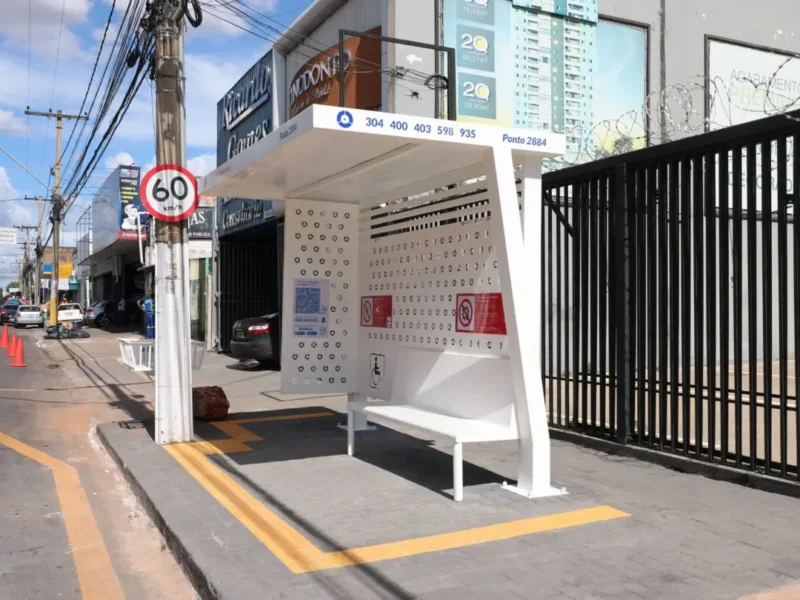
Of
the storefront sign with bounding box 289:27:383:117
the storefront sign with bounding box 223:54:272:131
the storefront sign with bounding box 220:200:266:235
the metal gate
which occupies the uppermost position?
the storefront sign with bounding box 223:54:272:131

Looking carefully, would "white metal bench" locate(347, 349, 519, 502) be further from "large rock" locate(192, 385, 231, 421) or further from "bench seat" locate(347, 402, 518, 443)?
"large rock" locate(192, 385, 231, 421)

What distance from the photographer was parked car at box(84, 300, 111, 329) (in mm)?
41438

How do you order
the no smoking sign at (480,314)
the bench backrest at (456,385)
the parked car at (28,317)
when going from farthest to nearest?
the parked car at (28,317)
the no smoking sign at (480,314)
the bench backrest at (456,385)

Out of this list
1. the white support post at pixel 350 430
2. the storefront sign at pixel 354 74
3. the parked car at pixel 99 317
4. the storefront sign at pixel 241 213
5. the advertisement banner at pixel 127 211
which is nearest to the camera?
the white support post at pixel 350 430

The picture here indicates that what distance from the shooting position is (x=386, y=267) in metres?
8.00

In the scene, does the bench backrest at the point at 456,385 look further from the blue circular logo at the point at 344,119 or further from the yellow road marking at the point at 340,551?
the blue circular logo at the point at 344,119

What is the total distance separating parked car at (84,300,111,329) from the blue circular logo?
3930 centimetres

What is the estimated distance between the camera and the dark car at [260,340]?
15617 millimetres

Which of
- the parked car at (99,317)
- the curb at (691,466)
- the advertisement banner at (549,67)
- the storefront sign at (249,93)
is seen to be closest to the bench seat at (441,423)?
the curb at (691,466)

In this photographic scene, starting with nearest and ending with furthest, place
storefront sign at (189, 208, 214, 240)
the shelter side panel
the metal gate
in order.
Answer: the shelter side panel → the metal gate → storefront sign at (189, 208, 214, 240)

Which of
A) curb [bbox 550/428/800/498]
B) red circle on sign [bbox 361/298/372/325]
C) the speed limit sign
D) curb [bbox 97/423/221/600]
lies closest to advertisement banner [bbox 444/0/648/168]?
red circle on sign [bbox 361/298/372/325]

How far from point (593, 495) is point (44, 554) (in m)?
3.90

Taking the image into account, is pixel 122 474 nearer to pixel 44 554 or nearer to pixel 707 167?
pixel 44 554

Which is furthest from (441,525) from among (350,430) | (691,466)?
(691,466)
